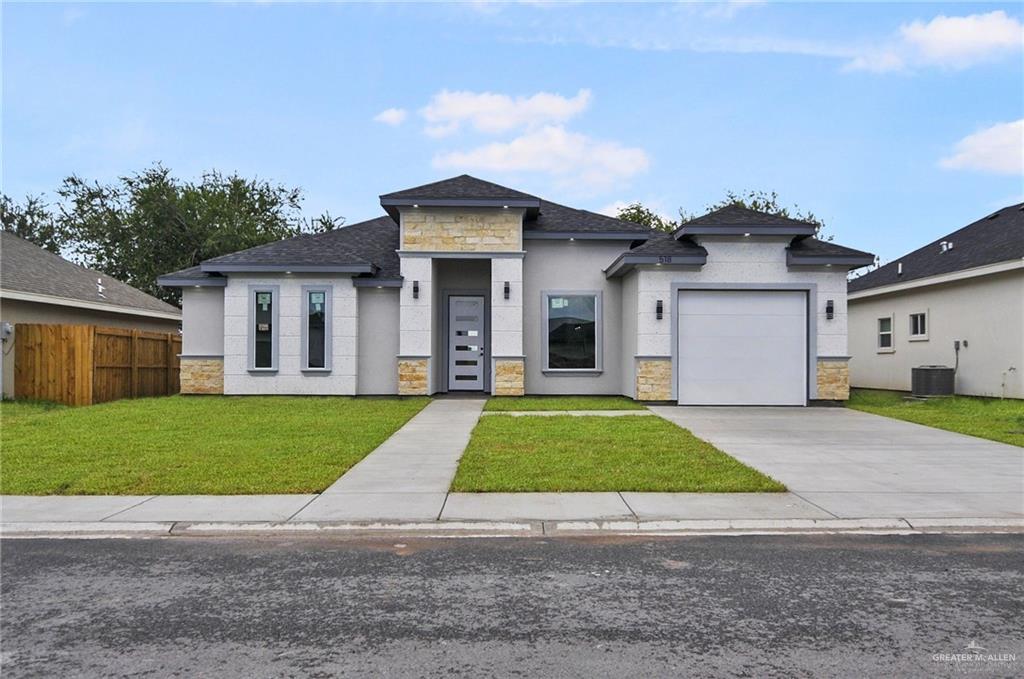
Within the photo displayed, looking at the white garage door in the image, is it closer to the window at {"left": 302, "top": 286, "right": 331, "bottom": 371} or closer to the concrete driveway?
the concrete driveway

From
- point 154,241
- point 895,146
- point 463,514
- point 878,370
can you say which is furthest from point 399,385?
point 154,241

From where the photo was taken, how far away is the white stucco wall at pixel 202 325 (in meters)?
17.9

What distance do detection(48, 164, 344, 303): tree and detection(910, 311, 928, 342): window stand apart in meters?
34.9

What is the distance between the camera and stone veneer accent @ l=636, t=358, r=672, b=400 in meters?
15.7

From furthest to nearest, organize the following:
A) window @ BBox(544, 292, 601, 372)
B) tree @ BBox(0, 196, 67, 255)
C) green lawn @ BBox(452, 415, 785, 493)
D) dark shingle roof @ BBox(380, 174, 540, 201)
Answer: tree @ BBox(0, 196, 67, 255), window @ BBox(544, 292, 601, 372), dark shingle roof @ BBox(380, 174, 540, 201), green lawn @ BBox(452, 415, 785, 493)

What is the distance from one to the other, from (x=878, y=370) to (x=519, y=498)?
67.7 ft

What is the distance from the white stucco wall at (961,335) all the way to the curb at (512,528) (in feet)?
45.8

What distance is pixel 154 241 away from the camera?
39469 mm

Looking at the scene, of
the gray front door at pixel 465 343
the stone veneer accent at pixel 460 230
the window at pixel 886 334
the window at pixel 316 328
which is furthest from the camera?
the window at pixel 886 334

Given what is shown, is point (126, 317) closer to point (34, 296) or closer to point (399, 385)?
point (34, 296)

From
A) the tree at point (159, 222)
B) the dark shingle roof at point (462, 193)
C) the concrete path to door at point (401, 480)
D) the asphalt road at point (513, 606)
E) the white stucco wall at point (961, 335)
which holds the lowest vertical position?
the asphalt road at point (513, 606)

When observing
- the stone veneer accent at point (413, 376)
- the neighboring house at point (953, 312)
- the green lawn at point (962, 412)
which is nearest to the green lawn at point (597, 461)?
the green lawn at point (962, 412)

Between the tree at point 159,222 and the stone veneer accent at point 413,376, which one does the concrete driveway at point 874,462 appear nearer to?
the stone veneer accent at point 413,376

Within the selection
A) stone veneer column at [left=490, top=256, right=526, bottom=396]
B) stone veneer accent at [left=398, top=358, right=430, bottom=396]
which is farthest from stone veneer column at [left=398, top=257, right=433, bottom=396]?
stone veneer column at [left=490, top=256, right=526, bottom=396]
